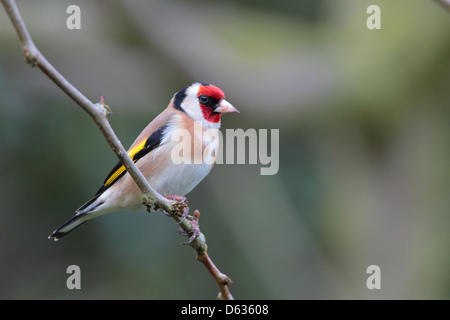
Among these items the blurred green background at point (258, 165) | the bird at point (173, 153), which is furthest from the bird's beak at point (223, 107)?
the blurred green background at point (258, 165)

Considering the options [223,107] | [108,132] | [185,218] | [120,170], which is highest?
[223,107]

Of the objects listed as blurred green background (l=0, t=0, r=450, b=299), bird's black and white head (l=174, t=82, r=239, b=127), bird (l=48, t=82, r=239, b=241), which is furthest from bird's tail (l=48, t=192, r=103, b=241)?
blurred green background (l=0, t=0, r=450, b=299)

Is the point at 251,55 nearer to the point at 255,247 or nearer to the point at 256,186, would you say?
the point at 256,186

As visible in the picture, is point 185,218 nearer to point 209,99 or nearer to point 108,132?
point 108,132

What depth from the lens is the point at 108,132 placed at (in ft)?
6.93

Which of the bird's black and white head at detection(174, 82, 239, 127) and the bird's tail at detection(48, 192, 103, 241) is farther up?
the bird's black and white head at detection(174, 82, 239, 127)

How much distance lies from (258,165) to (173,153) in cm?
432

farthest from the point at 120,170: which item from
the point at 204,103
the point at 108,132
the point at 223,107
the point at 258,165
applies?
the point at 258,165

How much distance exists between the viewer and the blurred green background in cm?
707

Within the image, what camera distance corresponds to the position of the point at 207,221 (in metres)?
7.61

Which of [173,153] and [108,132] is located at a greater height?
[108,132]

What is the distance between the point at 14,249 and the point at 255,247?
2.92 meters

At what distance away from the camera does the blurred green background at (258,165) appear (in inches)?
278

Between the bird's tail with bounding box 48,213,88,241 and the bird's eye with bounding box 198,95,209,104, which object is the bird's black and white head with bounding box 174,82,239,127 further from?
the bird's tail with bounding box 48,213,88,241
